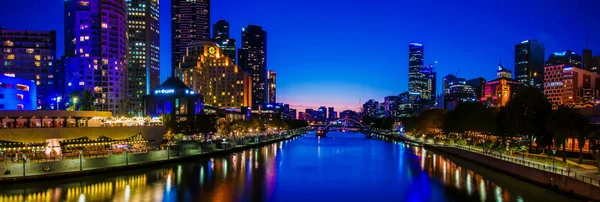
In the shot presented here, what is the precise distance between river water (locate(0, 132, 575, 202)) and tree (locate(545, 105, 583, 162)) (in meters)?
6.14

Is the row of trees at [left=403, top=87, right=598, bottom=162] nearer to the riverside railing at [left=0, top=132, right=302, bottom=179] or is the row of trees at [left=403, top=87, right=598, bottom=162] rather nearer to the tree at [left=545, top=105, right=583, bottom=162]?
the tree at [left=545, top=105, right=583, bottom=162]

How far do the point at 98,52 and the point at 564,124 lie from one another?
129 m

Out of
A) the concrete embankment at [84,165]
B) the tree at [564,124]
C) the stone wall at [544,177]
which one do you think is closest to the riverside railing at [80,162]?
the concrete embankment at [84,165]

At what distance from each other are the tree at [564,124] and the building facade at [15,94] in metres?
75.8

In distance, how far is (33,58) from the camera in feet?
461

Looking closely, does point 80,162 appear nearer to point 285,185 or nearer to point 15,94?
point 285,185

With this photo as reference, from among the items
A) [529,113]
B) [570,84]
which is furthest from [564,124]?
[570,84]

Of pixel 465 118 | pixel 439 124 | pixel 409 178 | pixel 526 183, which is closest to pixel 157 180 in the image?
pixel 409 178

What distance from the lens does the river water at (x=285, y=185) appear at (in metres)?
40.4

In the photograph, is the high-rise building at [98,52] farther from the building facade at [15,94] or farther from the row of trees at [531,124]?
the row of trees at [531,124]

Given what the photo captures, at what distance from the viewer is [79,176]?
157 ft

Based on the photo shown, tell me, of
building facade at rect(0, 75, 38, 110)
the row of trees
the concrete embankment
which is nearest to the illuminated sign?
building facade at rect(0, 75, 38, 110)

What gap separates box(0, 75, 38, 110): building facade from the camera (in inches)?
2990

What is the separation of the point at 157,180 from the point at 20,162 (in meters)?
12.4
